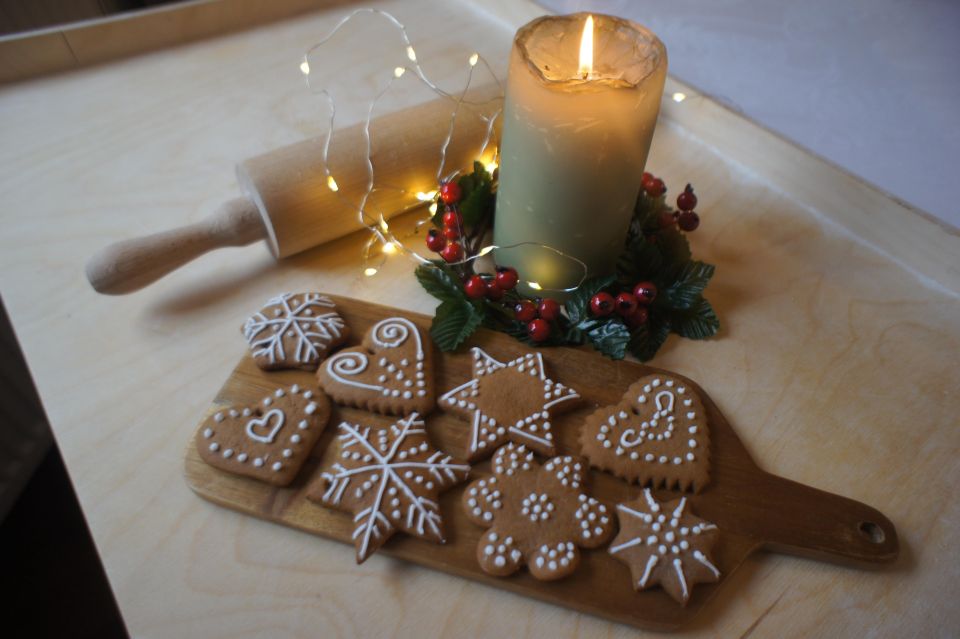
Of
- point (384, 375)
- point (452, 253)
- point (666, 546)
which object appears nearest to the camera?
point (666, 546)

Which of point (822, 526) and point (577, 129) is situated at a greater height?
point (577, 129)

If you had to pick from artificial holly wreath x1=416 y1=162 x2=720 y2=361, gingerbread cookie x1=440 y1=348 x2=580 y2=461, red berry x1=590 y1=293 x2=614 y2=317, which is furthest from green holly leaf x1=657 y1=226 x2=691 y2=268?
gingerbread cookie x1=440 y1=348 x2=580 y2=461

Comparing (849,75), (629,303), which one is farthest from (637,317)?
(849,75)

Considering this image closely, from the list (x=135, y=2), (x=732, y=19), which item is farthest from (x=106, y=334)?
(x=135, y=2)

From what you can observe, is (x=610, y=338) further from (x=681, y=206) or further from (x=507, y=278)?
(x=681, y=206)

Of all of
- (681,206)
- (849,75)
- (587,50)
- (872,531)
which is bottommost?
(872,531)

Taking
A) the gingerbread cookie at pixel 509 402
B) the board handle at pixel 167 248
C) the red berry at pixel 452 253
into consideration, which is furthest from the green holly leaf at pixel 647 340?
the board handle at pixel 167 248

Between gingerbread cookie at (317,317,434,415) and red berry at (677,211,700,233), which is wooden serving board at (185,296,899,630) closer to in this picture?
gingerbread cookie at (317,317,434,415)
